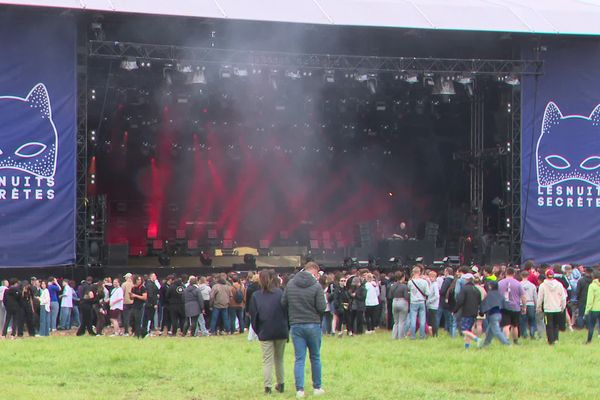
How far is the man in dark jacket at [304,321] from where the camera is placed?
11.6 metres

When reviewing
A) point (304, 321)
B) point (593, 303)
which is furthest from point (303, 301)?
point (593, 303)

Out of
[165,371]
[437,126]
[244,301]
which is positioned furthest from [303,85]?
[165,371]

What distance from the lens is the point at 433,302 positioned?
768 inches

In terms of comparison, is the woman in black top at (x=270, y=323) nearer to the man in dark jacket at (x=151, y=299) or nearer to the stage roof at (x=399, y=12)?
the man in dark jacket at (x=151, y=299)

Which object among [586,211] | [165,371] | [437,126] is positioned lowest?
[165,371]

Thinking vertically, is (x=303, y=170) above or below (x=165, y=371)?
above

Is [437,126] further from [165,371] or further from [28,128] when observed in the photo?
[165,371]

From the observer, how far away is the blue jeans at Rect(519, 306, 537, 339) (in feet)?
60.0

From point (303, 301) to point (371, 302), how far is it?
959 centimetres

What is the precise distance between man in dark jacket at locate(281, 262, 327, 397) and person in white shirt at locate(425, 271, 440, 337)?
8047mm

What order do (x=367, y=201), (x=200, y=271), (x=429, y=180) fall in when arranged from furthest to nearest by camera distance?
(x=367, y=201) < (x=429, y=180) < (x=200, y=271)

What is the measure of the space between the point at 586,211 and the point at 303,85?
29.1 feet

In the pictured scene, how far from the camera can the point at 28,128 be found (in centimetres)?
2444

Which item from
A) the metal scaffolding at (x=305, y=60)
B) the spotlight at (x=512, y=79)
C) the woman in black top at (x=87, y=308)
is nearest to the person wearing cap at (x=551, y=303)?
the woman in black top at (x=87, y=308)
